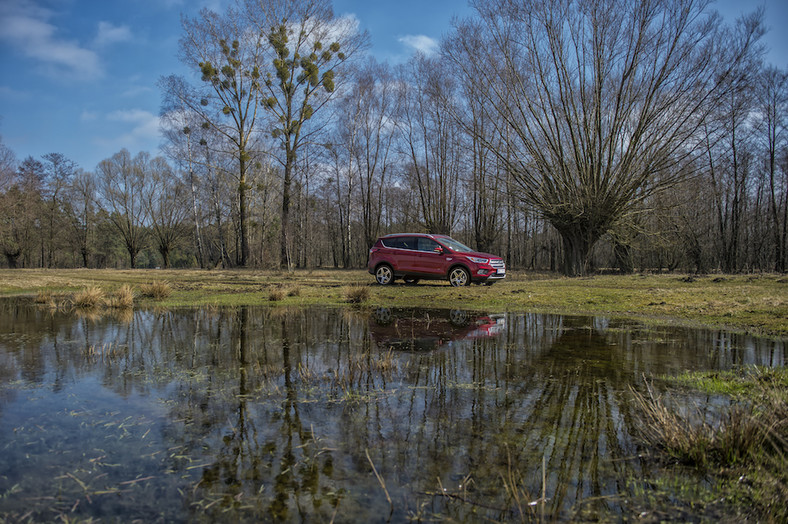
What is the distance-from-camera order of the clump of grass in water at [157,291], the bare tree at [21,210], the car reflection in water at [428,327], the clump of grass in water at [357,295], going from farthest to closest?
the bare tree at [21,210]
the clump of grass in water at [157,291]
the clump of grass in water at [357,295]
the car reflection in water at [428,327]

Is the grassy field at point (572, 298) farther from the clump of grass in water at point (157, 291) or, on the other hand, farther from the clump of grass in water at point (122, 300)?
the clump of grass in water at point (122, 300)

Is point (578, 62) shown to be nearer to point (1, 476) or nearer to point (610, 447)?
point (610, 447)

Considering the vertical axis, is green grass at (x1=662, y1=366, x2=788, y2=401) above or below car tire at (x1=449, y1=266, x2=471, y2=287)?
below

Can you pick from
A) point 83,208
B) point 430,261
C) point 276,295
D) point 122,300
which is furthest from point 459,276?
point 83,208

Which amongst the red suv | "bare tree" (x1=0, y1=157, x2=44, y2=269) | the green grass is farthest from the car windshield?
"bare tree" (x1=0, y1=157, x2=44, y2=269)

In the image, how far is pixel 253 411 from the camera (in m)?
3.77

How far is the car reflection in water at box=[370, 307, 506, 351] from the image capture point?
6711 millimetres

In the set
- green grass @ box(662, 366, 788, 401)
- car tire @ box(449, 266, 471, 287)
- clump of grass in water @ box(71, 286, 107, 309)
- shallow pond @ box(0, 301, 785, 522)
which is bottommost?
shallow pond @ box(0, 301, 785, 522)

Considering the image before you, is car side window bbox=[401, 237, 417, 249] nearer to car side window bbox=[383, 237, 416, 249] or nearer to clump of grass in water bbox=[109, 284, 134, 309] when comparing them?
car side window bbox=[383, 237, 416, 249]

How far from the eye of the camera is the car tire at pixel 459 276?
15148 mm

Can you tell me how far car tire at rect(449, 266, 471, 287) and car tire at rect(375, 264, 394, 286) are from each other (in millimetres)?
2135

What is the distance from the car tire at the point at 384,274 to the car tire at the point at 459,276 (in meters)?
2.13

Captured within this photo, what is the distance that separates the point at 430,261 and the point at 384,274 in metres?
1.78

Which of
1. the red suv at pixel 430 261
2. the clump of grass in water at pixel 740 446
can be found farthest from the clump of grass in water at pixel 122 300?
the clump of grass in water at pixel 740 446
